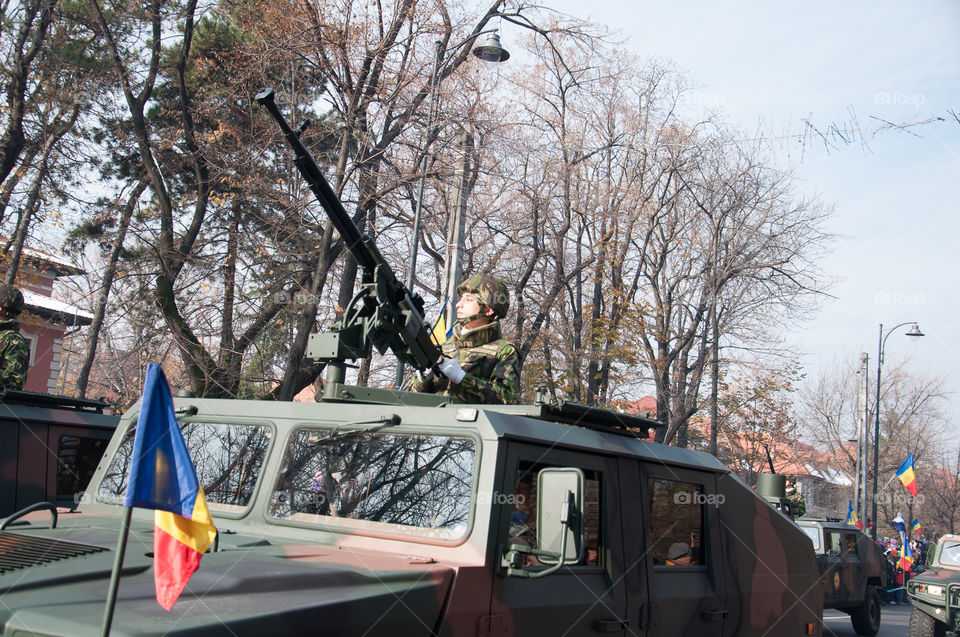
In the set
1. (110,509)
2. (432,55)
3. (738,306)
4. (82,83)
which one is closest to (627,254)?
(738,306)

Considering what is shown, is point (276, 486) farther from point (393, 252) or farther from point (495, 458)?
point (393, 252)

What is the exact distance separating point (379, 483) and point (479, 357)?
1460 mm

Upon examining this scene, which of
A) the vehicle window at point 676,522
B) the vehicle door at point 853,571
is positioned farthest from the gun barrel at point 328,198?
the vehicle door at point 853,571

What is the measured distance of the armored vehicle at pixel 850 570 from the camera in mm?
13227

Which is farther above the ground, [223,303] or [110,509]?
[223,303]

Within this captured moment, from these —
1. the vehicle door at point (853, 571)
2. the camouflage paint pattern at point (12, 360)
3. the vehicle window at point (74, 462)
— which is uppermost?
the camouflage paint pattern at point (12, 360)

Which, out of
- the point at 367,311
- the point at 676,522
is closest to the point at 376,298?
the point at 367,311

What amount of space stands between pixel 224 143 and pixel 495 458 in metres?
13.0

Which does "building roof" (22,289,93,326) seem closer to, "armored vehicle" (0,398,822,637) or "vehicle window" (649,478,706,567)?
"armored vehicle" (0,398,822,637)

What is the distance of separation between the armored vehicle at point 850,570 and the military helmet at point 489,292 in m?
9.80

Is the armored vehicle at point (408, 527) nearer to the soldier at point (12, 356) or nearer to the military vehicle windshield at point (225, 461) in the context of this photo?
the military vehicle windshield at point (225, 461)

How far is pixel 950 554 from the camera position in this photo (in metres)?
11.9

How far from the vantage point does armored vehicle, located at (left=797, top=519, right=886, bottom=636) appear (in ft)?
43.4

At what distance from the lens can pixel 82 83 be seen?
51.4 ft
